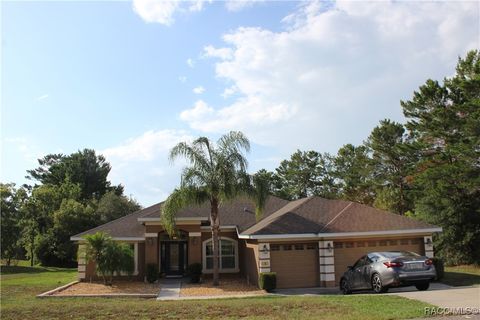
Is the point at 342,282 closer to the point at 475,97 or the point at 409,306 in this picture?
the point at 409,306

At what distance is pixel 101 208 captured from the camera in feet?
160

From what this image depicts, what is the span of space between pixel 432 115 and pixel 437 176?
5.01 metres

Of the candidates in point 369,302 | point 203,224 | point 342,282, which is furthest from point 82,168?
point 369,302

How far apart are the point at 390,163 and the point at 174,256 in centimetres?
2735

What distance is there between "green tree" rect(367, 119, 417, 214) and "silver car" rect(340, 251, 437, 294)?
26.8 metres

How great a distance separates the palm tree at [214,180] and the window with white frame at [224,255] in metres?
4.42

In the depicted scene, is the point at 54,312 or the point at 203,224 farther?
the point at 203,224

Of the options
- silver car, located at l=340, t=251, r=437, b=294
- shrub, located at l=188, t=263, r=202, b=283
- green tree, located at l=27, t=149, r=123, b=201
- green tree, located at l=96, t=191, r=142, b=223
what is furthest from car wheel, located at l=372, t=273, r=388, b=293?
green tree, located at l=27, t=149, r=123, b=201

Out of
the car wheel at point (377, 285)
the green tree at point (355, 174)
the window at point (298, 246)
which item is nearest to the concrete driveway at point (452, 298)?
the car wheel at point (377, 285)

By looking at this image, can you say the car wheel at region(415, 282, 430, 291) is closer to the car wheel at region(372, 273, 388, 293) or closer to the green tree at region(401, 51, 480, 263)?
the car wheel at region(372, 273, 388, 293)

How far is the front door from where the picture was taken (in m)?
26.3

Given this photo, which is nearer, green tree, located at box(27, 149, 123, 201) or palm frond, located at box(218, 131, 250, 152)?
palm frond, located at box(218, 131, 250, 152)

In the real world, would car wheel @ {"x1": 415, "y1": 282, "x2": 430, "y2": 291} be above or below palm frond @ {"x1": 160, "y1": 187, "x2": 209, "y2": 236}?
below

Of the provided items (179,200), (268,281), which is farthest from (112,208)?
(268,281)
